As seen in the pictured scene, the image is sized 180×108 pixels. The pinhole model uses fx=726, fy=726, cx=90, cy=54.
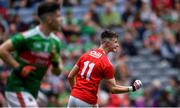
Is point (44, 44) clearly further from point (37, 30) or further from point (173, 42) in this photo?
point (173, 42)

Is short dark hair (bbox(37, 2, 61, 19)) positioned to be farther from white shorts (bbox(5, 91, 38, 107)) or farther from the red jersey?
white shorts (bbox(5, 91, 38, 107))

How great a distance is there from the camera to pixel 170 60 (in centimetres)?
2098

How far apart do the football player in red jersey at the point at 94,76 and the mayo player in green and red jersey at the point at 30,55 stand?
843mm

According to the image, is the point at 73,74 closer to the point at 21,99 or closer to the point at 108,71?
the point at 108,71

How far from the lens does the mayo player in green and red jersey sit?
1016 cm

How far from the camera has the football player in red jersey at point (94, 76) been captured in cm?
941

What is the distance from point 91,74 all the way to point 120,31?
12436 mm

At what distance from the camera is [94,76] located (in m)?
9.52

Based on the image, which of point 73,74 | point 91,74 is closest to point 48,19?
point 73,74

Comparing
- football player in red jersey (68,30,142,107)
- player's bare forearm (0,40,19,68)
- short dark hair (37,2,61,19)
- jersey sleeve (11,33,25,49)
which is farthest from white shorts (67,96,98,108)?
short dark hair (37,2,61,19)

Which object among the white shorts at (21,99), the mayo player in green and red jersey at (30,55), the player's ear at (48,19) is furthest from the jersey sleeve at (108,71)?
the white shorts at (21,99)

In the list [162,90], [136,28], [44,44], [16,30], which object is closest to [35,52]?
[44,44]

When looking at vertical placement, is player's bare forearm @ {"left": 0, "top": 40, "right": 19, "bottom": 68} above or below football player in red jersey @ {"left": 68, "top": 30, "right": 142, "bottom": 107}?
above

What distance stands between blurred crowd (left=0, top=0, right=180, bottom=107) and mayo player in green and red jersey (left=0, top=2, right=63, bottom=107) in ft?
23.4
